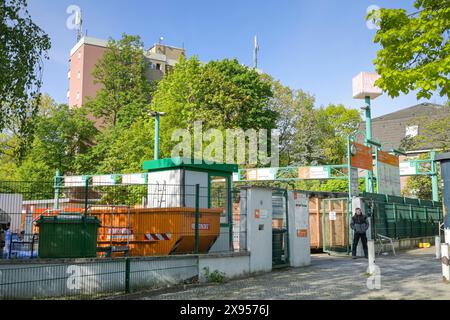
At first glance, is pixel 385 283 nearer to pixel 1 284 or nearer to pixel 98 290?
pixel 98 290

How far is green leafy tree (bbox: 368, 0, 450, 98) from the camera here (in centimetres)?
1231

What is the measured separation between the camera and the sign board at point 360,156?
19.5 m

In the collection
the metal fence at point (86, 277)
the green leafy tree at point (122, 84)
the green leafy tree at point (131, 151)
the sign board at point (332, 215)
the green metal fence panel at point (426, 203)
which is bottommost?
the metal fence at point (86, 277)

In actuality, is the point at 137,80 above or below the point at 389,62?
above

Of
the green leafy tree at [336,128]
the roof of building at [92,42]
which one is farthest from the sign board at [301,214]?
the roof of building at [92,42]

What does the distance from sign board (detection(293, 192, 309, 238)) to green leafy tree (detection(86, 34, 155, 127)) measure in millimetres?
38257

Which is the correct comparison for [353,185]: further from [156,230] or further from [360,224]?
[156,230]

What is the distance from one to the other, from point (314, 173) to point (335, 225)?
46.5ft

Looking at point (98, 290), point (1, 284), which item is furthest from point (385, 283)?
point (1, 284)

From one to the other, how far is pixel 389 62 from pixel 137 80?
1902 inches

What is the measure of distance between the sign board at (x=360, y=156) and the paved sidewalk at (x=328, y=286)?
223 inches

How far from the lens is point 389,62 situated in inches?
528

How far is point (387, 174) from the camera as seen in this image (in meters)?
24.6

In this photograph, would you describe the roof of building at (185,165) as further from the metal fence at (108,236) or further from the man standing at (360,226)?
the man standing at (360,226)
